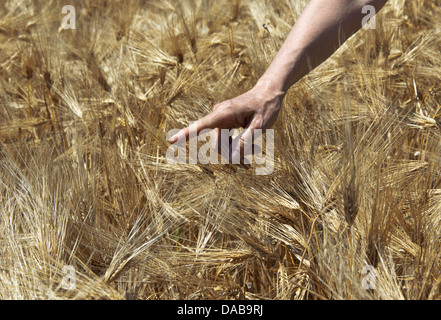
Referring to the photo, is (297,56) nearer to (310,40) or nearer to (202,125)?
(310,40)

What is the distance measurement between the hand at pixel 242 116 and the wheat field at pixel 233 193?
0.32 ft

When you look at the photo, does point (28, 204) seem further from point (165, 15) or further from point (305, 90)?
point (165, 15)

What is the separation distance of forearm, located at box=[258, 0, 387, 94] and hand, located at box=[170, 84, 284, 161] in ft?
0.08

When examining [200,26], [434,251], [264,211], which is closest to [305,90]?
[264,211]

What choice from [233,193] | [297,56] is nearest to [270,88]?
[297,56]

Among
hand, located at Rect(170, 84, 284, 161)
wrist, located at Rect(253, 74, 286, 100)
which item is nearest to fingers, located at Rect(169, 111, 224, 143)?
hand, located at Rect(170, 84, 284, 161)

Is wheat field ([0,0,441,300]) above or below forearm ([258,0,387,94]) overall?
below

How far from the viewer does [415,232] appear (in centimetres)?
106

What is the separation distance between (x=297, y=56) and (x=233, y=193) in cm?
27

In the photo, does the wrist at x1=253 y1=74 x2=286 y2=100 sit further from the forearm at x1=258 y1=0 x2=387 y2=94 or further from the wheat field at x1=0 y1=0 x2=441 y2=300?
the wheat field at x1=0 y1=0 x2=441 y2=300

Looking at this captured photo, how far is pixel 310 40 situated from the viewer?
1122 mm

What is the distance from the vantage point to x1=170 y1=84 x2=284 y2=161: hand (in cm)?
102
